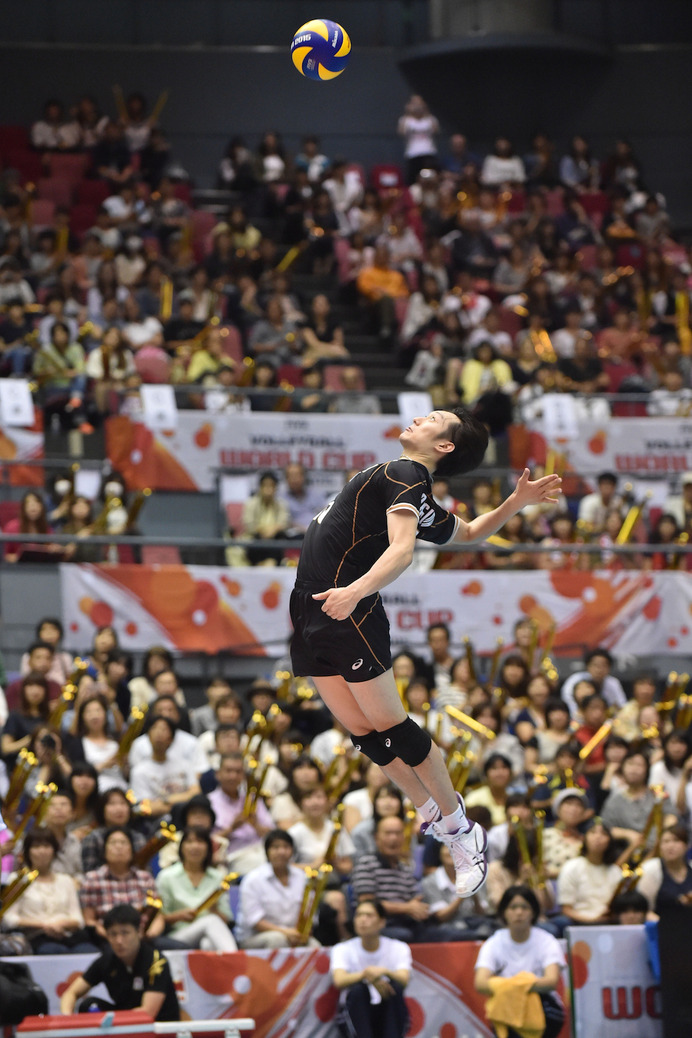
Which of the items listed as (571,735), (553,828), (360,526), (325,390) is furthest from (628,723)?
(360,526)

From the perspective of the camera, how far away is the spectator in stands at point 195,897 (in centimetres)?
937

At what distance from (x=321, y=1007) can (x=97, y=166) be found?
44.8ft

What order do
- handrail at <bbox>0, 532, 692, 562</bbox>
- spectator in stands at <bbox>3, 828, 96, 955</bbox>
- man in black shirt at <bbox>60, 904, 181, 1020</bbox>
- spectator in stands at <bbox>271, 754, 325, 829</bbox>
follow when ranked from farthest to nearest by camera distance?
handrail at <bbox>0, 532, 692, 562</bbox>
spectator in stands at <bbox>271, 754, 325, 829</bbox>
spectator in stands at <bbox>3, 828, 96, 955</bbox>
man in black shirt at <bbox>60, 904, 181, 1020</bbox>

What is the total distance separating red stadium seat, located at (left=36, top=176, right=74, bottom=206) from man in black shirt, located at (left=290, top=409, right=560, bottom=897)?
1452cm

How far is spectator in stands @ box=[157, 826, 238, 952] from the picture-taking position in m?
9.37

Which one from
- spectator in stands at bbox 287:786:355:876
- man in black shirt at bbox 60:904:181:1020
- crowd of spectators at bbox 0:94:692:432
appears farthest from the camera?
crowd of spectators at bbox 0:94:692:432

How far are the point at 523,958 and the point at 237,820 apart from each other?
2.27 meters

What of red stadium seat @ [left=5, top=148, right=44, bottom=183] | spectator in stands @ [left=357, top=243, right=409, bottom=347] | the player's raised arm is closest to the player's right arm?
the player's raised arm

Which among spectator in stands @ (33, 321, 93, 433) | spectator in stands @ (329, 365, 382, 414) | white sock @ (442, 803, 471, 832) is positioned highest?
spectator in stands @ (33, 321, 93, 433)

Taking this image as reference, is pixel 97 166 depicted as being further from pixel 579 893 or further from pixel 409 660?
pixel 579 893

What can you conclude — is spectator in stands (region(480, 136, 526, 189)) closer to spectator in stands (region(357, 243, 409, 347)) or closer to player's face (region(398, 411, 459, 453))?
spectator in stands (region(357, 243, 409, 347))

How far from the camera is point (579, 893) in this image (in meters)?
10.1

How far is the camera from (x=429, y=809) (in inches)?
251

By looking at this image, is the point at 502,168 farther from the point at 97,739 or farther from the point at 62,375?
the point at 97,739
